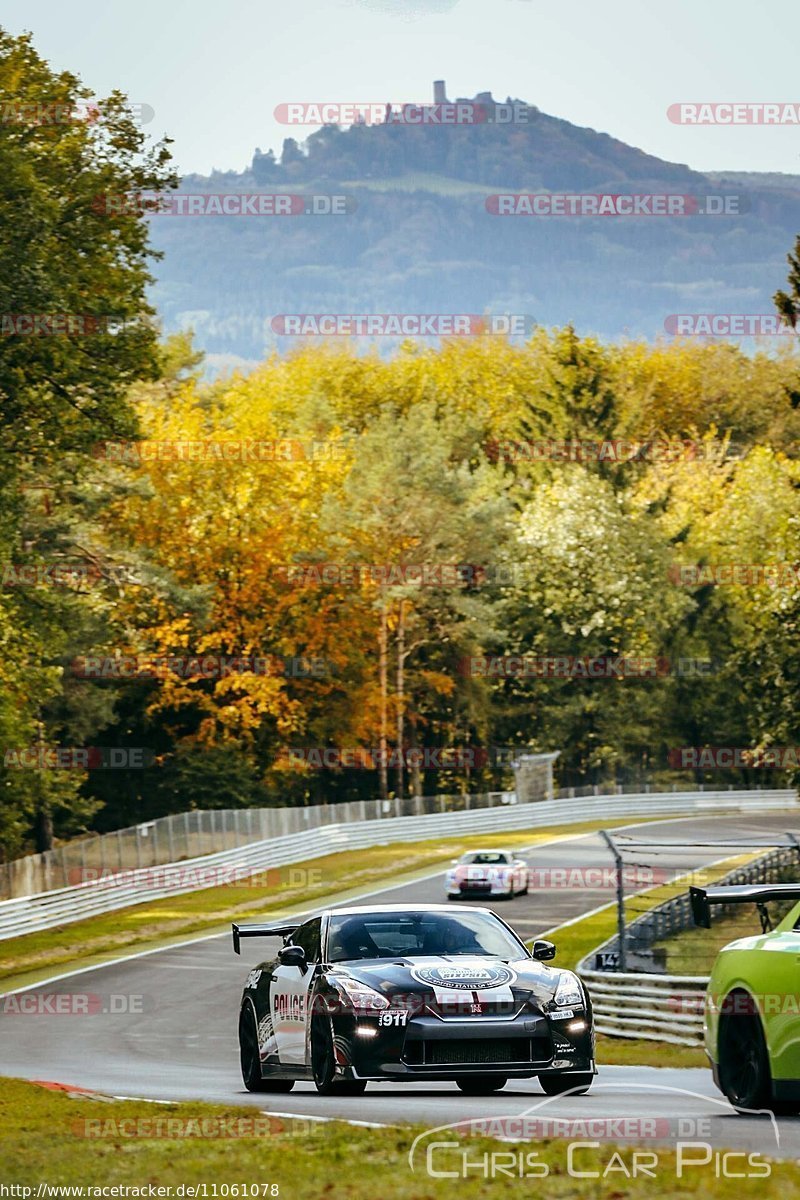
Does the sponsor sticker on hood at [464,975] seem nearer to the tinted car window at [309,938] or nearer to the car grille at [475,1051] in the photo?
the car grille at [475,1051]

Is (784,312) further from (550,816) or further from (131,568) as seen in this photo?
(550,816)

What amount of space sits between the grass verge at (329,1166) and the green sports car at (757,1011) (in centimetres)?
177

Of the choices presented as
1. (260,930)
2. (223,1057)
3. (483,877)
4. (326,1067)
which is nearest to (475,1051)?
(326,1067)

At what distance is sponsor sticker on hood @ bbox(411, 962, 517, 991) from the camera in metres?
13.2

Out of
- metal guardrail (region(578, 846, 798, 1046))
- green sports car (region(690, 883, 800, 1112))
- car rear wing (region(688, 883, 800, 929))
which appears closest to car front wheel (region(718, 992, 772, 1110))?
green sports car (region(690, 883, 800, 1112))

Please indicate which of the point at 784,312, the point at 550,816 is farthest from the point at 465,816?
the point at 784,312

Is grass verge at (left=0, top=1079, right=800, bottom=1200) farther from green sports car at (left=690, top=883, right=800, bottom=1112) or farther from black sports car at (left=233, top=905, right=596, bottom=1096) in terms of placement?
green sports car at (left=690, top=883, right=800, bottom=1112)

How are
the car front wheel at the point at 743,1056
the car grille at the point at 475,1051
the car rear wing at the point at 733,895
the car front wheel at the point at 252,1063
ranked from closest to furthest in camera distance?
the car front wheel at the point at 743,1056 < the car rear wing at the point at 733,895 < the car grille at the point at 475,1051 < the car front wheel at the point at 252,1063

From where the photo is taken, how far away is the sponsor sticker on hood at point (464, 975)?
13.2 metres

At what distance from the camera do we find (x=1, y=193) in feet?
111

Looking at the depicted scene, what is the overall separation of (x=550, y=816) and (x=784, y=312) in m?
34.3

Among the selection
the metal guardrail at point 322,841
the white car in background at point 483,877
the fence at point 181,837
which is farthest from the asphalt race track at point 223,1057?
the fence at point 181,837

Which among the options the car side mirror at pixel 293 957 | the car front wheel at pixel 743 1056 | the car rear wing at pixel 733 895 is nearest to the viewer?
the car front wheel at pixel 743 1056

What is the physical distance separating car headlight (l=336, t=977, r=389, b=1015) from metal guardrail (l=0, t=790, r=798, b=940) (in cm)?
2984
